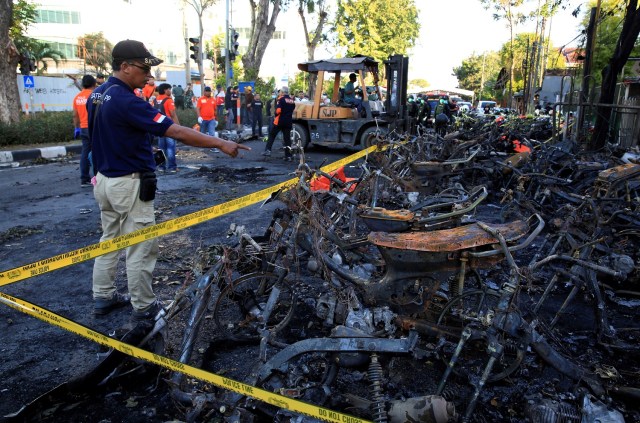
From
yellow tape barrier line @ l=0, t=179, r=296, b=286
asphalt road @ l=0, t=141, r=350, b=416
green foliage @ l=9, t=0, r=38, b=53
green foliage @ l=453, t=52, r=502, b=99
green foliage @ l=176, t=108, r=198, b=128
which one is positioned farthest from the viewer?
green foliage @ l=453, t=52, r=502, b=99

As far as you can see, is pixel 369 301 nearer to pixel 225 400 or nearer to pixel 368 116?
pixel 225 400

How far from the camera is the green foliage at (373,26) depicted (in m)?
37.0

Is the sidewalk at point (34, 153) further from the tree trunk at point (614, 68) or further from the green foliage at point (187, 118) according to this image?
the tree trunk at point (614, 68)

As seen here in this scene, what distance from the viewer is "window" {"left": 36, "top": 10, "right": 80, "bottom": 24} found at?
1977 inches

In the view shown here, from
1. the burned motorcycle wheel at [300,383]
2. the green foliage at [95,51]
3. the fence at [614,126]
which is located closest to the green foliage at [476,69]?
the green foliage at [95,51]

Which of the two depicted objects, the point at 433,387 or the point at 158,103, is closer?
the point at 433,387

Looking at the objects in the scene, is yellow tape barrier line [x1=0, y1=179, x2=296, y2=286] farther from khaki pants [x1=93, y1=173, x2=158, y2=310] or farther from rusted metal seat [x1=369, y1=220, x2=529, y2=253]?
rusted metal seat [x1=369, y1=220, x2=529, y2=253]

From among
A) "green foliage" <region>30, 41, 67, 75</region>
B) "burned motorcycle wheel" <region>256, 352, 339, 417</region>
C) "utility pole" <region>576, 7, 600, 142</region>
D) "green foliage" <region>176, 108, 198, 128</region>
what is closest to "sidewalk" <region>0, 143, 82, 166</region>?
"green foliage" <region>176, 108, 198, 128</region>

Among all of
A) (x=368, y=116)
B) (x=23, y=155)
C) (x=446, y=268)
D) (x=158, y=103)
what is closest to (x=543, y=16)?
(x=368, y=116)

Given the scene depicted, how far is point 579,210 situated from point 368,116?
894 centimetres

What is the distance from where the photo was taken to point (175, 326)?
357cm

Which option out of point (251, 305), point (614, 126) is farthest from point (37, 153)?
point (614, 126)

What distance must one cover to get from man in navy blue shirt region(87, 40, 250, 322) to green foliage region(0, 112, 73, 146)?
1128 centimetres

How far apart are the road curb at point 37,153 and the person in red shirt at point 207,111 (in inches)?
137
